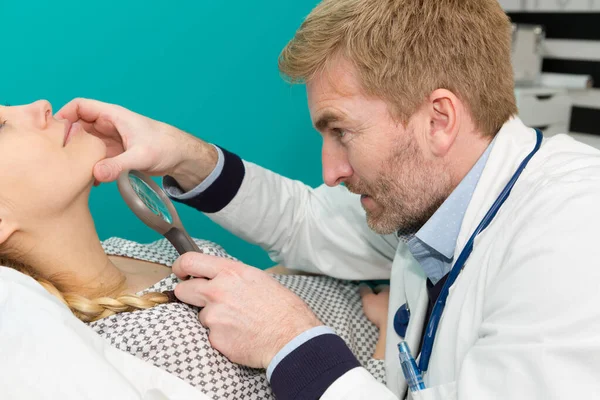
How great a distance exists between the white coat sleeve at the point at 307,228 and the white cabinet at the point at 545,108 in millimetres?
1625

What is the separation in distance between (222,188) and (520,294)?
85 centimetres

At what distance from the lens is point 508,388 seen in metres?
0.91

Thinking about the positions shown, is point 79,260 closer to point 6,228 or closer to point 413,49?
point 6,228

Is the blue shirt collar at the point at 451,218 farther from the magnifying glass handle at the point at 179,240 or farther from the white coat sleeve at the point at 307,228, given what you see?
the magnifying glass handle at the point at 179,240

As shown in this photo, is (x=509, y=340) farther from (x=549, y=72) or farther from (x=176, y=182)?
(x=549, y=72)

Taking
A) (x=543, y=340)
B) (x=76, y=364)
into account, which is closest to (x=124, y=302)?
(x=76, y=364)

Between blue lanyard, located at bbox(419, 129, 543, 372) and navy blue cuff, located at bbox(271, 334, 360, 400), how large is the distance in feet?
0.71

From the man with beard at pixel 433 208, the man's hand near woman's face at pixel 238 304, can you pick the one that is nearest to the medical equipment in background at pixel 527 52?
the man with beard at pixel 433 208

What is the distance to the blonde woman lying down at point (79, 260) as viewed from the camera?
1082mm

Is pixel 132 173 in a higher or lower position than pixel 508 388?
higher

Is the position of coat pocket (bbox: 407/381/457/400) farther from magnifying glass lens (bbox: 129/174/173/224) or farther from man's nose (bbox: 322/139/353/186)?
magnifying glass lens (bbox: 129/174/173/224)

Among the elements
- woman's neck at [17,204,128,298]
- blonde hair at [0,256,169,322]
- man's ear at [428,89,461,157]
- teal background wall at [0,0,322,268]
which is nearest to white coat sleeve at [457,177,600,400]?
man's ear at [428,89,461,157]

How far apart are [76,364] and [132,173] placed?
0.51 meters

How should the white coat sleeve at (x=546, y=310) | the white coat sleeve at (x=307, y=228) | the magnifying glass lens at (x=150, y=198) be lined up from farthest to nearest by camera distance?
the white coat sleeve at (x=307, y=228) → the magnifying glass lens at (x=150, y=198) → the white coat sleeve at (x=546, y=310)
